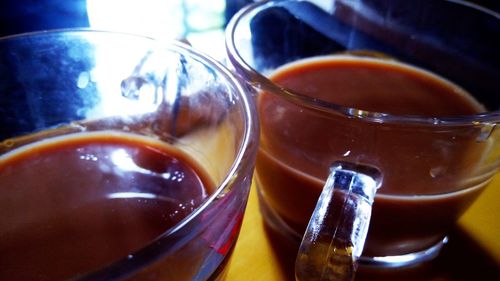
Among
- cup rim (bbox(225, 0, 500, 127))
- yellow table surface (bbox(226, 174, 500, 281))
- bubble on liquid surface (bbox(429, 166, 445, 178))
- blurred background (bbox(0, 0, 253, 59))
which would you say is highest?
cup rim (bbox(225, 0, 500, 127))

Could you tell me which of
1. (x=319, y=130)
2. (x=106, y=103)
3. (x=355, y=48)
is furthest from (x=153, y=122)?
(x=355, y=48)

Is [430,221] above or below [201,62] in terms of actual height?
below

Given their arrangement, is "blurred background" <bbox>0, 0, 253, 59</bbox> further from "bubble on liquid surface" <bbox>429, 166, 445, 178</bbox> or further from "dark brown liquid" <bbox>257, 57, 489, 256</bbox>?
"bubble on liquid surface" <bbox>429, 166, 445, 178</bbox>

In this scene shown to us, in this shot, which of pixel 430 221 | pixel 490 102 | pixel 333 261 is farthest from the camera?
pixel 490 102

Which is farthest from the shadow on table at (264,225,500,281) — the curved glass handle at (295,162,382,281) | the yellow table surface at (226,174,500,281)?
the curved glass handle at (295,162,382,281)

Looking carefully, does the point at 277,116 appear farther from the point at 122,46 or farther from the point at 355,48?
the point at 355,48

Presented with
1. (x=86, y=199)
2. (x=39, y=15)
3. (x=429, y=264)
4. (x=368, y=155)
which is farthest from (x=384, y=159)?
(x=39, y=15)

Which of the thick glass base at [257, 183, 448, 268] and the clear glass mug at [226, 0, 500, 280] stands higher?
the clear glass mug at [226, 0, 500, 280]

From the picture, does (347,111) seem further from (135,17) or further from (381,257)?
(135,17)
